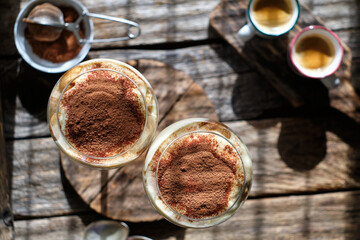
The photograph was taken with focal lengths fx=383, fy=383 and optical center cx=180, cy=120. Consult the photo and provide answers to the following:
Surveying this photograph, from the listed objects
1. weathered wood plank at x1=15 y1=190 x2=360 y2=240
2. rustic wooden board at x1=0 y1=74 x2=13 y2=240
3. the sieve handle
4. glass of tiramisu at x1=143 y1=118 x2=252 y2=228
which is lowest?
weathered wood plank at x1=15 y1=190 x2=360 y2=240

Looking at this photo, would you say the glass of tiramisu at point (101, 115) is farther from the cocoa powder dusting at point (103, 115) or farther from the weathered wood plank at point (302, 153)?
the weathered wood plank at point (302, 153)

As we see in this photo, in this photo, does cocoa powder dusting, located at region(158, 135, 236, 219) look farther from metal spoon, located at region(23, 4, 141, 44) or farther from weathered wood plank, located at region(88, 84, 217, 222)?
metal spoon, located at region(23, 4, 141, 44)

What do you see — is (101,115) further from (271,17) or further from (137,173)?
(271,17)

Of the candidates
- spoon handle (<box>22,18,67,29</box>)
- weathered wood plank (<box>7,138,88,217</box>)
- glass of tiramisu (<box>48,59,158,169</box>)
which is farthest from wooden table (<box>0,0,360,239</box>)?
glass of tiramisu (<box>48,59,158,169</box>)

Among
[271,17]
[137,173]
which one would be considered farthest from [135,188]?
[271,17]

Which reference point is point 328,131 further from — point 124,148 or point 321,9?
point 124,148

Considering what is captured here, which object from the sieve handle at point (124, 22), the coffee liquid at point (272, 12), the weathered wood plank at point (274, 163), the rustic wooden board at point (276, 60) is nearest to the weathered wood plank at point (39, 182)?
the weathered wood plank at point (274, 163)
